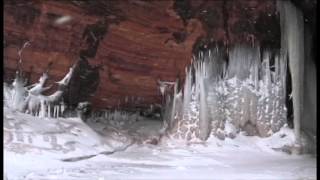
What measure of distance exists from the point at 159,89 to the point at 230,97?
1.16 ft

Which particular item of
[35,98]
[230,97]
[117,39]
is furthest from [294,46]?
[35,98]

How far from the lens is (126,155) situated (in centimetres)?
230

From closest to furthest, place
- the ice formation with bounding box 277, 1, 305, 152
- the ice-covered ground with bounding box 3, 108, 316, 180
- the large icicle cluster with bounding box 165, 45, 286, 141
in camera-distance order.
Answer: the ice-covered ground with bounding box 3, 108, 316, 180 → the large icicle cluster with bounding box 165, 45, 286, 141 → the ice formation with bounding box 277, 1, 305, 152

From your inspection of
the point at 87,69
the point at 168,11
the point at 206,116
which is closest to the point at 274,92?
the point at 206,116

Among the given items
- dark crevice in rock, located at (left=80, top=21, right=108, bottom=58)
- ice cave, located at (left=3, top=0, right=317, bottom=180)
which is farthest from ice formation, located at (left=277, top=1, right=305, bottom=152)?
dark crevice in rock, located at (left=80, top=21, right=108, bottom=58)

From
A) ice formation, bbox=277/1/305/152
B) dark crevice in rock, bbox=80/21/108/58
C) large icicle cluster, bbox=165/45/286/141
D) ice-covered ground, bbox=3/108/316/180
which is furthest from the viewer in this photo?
ice formation, bbox=277/1/305/152

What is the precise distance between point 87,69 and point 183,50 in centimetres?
44

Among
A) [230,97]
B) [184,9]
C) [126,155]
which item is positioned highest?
[184,9]

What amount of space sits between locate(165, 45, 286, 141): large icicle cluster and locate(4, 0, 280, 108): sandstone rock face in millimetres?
74

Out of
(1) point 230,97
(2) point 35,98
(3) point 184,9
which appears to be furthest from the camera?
(1) point 230,97

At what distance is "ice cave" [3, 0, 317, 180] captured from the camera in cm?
218

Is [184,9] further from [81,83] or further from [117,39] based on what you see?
[81,83]

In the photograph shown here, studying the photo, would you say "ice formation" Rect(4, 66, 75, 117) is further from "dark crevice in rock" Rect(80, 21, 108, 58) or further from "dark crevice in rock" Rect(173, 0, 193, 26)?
"dark crevice in rock" Rect(173, 0, 193, 26)

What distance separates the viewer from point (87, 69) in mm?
2309
